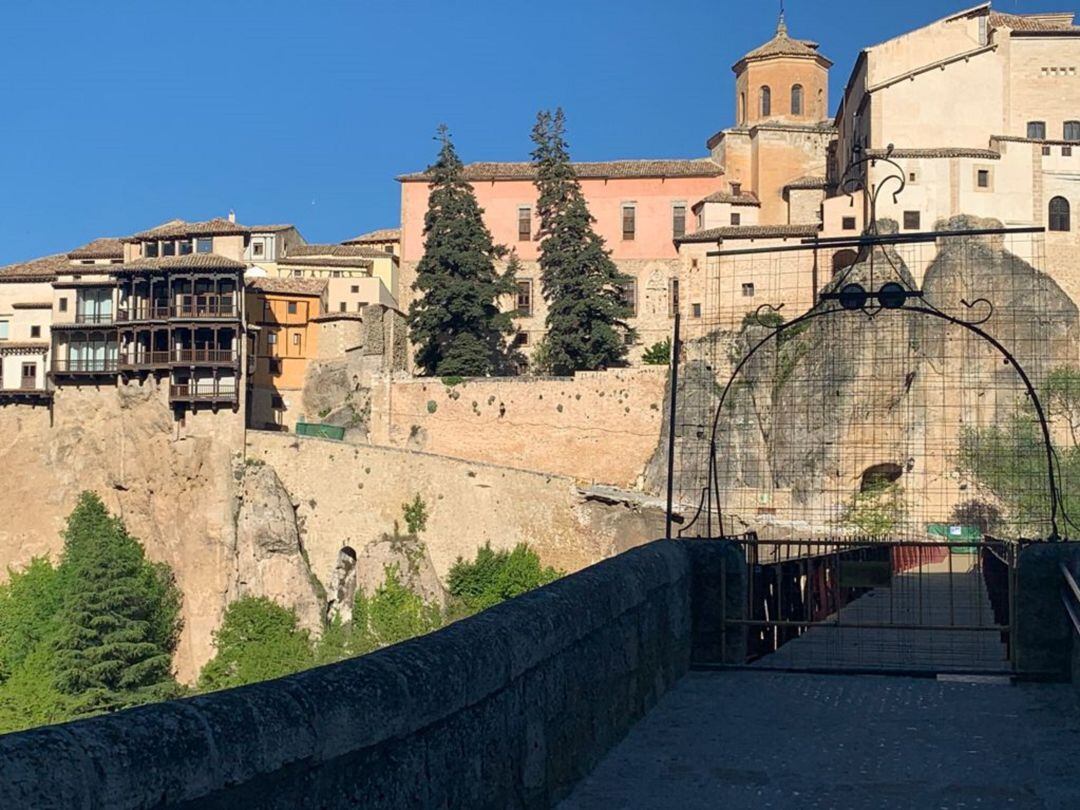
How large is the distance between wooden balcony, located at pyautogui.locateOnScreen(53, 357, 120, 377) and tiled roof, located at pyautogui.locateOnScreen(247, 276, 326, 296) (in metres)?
6.18

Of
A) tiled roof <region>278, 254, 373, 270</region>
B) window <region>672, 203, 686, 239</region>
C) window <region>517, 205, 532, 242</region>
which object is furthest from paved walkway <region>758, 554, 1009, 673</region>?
tiled roof <region>278, 254, 373, 270</region>

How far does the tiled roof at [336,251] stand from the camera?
2505 inches

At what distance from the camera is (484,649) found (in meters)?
5.97

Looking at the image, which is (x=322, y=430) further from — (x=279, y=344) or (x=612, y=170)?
(x=612, y=170)

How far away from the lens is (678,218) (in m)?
61.7

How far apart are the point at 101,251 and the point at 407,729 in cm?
5797

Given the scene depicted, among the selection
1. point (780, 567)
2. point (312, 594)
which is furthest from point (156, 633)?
point (780, 567)

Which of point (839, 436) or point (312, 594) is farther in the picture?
point (312, 594)

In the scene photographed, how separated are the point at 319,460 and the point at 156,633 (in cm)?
833

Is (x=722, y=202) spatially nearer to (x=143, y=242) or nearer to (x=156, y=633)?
(x=143, y=242)

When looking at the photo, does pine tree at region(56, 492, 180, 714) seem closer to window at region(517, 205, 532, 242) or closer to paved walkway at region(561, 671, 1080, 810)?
window at region(517, 205, 532, 242)

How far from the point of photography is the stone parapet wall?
11.8ft

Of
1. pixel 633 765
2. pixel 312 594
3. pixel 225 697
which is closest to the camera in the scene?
pixel 225 697

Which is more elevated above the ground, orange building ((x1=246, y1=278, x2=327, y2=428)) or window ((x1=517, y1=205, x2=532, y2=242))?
window ((x1=517, y1=205, x2=532, y2=242))
